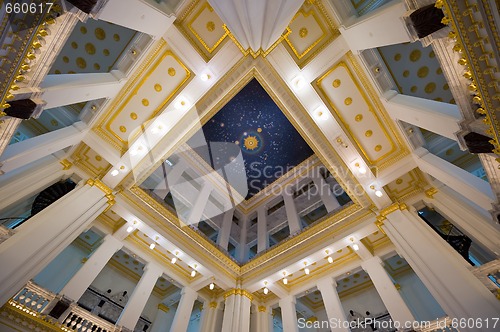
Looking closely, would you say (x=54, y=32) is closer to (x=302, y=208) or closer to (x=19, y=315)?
Result: (x=19, y=315)

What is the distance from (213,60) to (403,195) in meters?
6.65

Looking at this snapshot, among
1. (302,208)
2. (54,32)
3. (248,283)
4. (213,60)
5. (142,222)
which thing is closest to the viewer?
(54,32)

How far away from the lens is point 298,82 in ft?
23.7

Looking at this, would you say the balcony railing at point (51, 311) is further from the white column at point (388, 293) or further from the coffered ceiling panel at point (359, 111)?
the coffered ceiling panel at point (359, 111)

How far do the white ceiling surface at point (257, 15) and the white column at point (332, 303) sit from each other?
804 centimetres

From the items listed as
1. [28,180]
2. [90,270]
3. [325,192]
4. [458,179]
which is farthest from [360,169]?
[28,180]

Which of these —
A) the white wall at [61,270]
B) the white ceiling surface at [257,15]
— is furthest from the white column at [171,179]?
the white ceiling surface at [257,15]

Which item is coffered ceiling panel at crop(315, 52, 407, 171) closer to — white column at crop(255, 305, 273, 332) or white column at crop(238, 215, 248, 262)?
white column at crop(238, 215, 248, 262)

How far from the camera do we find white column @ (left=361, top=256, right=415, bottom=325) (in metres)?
7.27

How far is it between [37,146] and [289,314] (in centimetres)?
921

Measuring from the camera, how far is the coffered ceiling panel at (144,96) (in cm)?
720

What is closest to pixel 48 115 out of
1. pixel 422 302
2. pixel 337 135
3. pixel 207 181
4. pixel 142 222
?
pixel 142 222

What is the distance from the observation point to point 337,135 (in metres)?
7.84

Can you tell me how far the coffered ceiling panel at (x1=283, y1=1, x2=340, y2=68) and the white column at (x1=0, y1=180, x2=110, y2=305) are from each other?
6.79 metres
